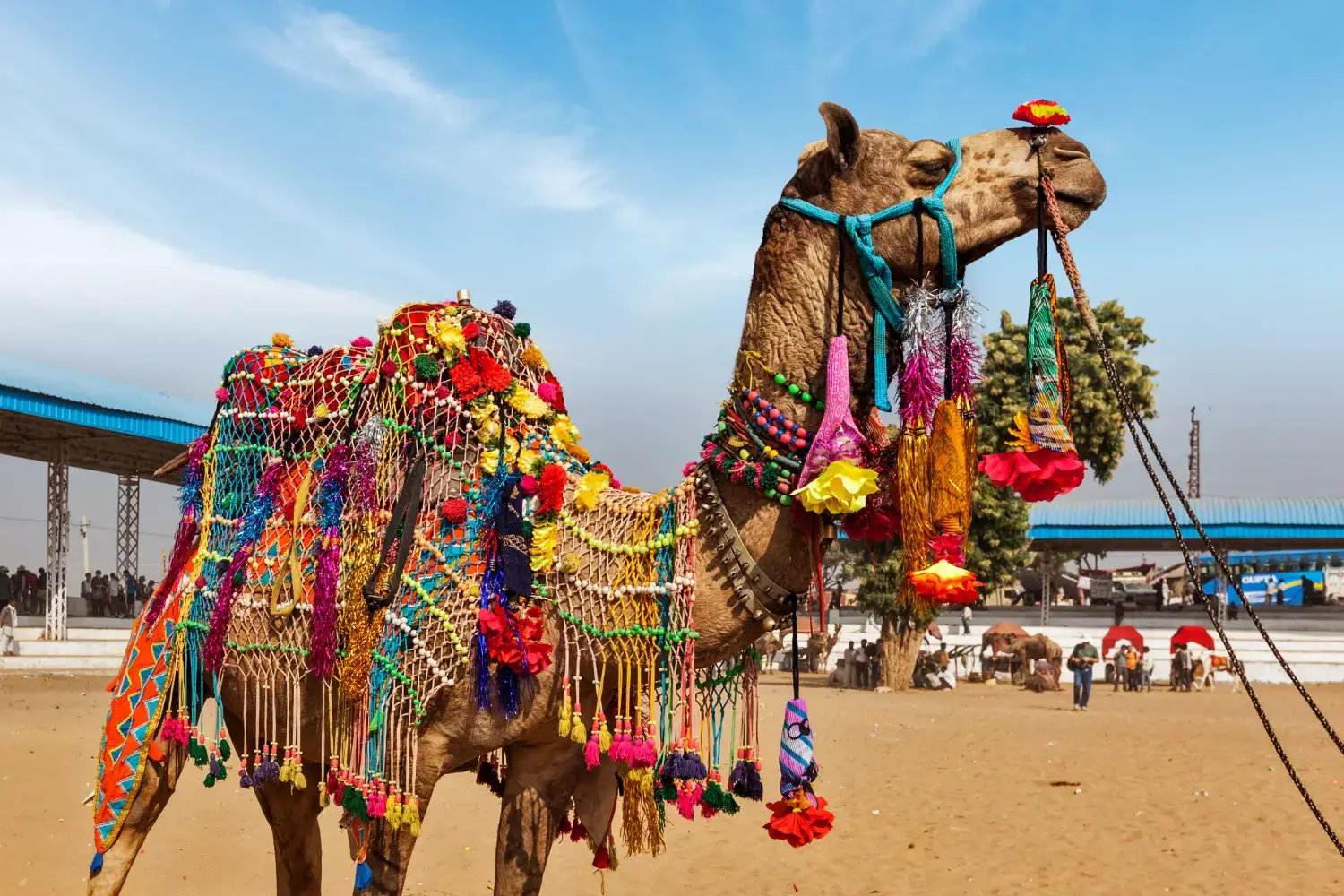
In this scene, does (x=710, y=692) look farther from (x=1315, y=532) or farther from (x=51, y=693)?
(x=1315, y=532)

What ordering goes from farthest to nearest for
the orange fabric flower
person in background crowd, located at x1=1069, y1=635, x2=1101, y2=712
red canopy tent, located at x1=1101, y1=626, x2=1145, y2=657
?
red canopy tent, located at x1=1101, y1=626, x2=1145, y2=657, person in background crowd, located at x1=1069, y1=635, x2=1101, y2=712, the orange fabric flower

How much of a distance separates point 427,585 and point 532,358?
85 centimetres

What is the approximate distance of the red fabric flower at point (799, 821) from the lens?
3.22m

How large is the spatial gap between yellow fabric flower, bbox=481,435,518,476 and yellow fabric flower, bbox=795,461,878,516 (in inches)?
38.4

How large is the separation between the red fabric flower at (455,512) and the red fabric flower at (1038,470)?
152 cm

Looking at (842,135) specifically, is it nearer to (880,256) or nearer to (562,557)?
(880,256)

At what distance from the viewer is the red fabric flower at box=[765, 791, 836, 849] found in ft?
10.6

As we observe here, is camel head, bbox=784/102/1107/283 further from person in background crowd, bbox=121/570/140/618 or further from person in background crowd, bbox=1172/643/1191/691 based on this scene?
person in background crowd, bbox=121/570/140/618

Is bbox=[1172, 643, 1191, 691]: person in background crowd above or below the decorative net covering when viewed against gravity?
below

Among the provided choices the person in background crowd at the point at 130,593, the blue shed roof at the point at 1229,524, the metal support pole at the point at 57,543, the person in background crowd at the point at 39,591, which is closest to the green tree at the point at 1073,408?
the blue shed roof at the point at 1229,524

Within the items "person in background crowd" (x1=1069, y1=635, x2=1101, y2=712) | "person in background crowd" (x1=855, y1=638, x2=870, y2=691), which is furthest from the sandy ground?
"person in background crowd" (x1=855, y1=638, x2=870, y2=691)

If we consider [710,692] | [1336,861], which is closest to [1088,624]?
[1336,861]

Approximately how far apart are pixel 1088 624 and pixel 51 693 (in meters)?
25.9

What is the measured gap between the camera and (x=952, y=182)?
10.3 feet
